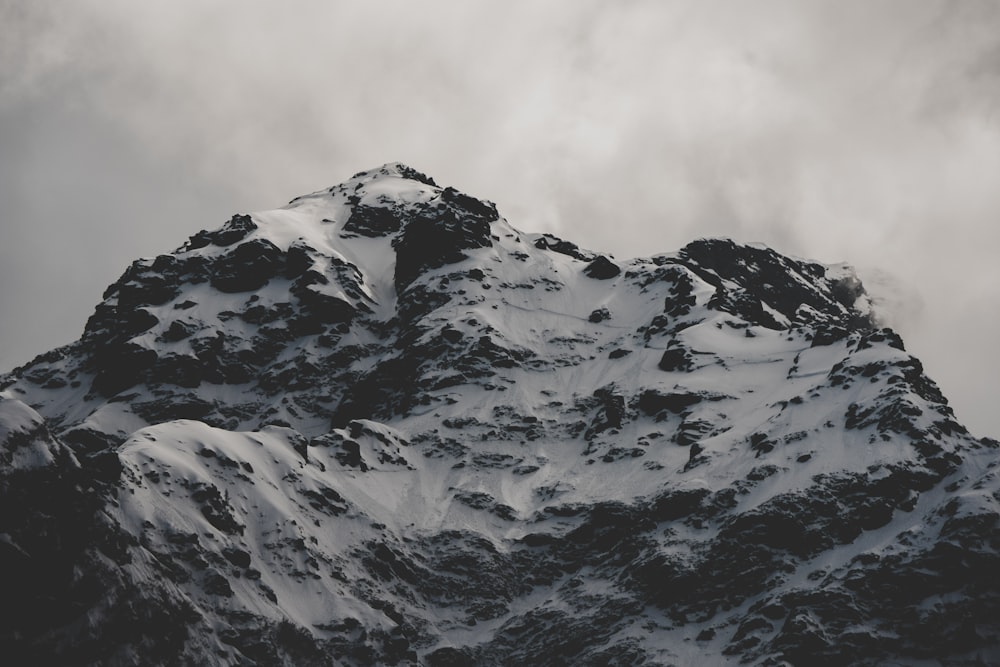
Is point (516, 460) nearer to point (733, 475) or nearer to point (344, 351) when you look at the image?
point (733, 475)

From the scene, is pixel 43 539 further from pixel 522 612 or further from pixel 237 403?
pixel 237 403

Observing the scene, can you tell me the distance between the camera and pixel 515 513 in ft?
488

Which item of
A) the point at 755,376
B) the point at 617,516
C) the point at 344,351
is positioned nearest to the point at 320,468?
the point at 617,516

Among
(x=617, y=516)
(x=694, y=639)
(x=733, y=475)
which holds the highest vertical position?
(x=733, y=475)

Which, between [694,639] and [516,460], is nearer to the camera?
[694,639]

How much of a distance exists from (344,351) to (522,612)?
7653 centimetres

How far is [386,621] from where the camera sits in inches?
4998

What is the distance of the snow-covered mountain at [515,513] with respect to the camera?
89.3 meters

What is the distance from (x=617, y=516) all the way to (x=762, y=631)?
29748 millimetres

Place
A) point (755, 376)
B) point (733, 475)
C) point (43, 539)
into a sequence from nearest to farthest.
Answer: point (43, 539)
point (733, 475)
point (755, 376)

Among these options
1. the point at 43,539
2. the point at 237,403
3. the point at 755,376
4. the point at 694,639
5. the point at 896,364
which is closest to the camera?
the point at 43,539

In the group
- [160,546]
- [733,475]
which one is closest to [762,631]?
[733,475]

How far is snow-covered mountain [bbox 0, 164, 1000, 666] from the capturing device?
293 ft

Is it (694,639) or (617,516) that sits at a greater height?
(617,516)
